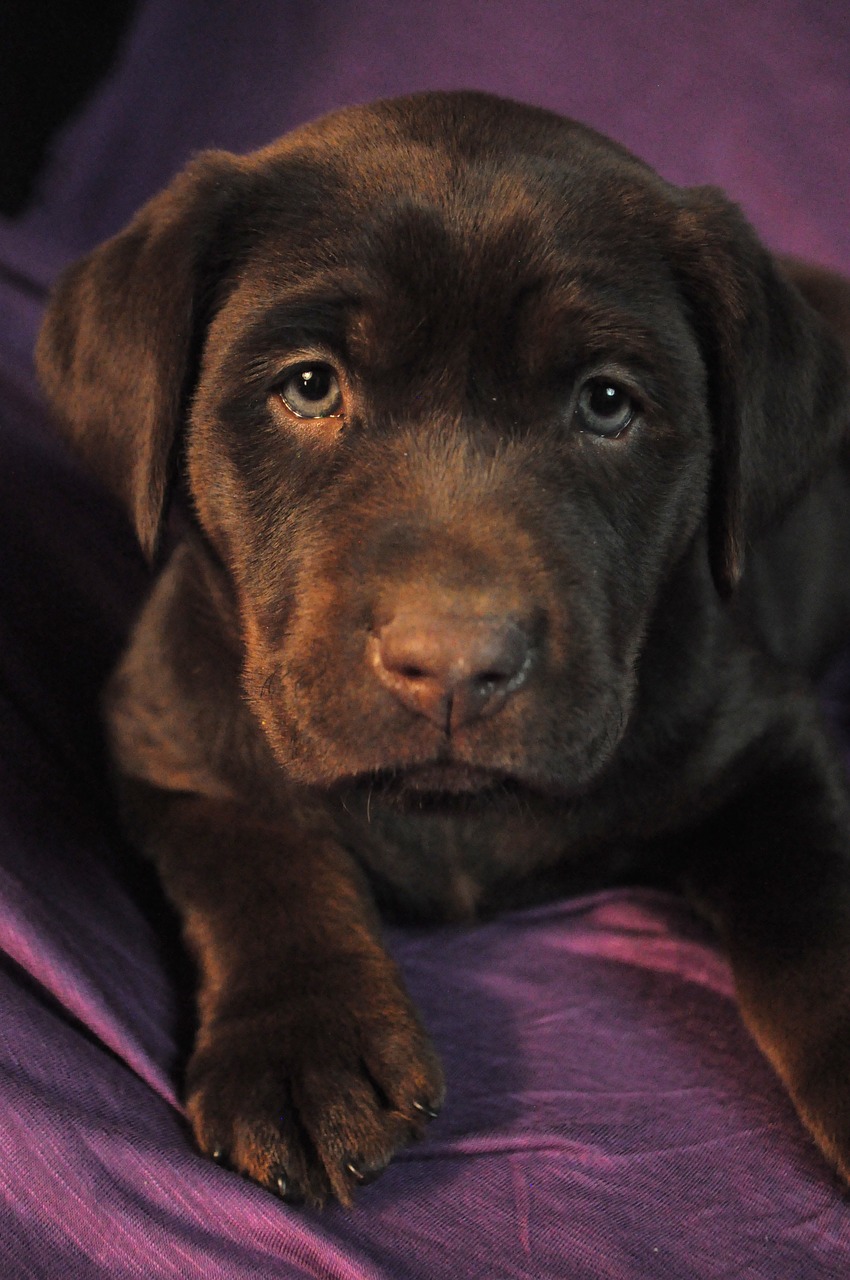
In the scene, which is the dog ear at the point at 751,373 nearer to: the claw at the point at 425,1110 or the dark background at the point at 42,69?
the claw at the point at 425,1110

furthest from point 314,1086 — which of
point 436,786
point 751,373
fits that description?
point 751,373

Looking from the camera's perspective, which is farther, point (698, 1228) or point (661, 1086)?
point (661, 1086)

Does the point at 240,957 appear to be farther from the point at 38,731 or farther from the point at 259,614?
the point at 38,731

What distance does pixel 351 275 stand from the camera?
1792 mm

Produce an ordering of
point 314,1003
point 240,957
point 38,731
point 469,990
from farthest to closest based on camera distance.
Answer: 1. point 38,731
2. point 469,990
3. point 240,957
4. point 314,1003

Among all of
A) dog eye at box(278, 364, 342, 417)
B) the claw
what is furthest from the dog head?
the claw

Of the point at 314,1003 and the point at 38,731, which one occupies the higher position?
the point at 314,1003

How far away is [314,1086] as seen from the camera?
1.67 meters

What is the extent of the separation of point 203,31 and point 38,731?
2.49 meters

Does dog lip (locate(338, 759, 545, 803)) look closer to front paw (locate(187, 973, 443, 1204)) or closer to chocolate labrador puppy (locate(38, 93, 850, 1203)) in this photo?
chocolate labrador puppy (locate(38, 93, 850, 1203))

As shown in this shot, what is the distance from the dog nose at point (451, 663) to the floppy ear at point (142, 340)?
590 millimetres

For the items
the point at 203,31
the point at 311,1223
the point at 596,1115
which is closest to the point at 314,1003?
the point at 311,1223

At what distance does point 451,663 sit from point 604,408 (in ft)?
1.90

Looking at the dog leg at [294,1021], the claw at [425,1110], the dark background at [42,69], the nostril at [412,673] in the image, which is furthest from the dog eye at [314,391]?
the dark background at [42,69]
